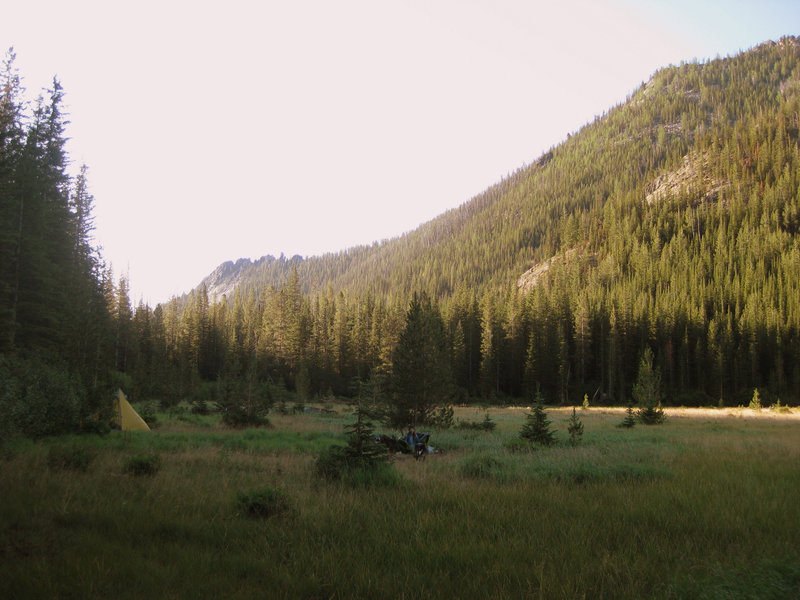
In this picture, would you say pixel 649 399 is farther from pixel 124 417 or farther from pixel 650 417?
pixel 124 417

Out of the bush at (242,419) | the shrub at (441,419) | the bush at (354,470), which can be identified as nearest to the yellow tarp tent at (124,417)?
the bush at (242,419)

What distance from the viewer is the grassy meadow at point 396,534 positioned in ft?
12.5

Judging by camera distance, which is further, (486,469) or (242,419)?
(242,419)

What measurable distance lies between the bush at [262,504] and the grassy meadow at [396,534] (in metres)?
0.09

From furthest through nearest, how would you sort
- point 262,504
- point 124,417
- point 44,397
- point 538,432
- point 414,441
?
point 124,417, point 538,432, point 414,441, point 44,397, point 262,504

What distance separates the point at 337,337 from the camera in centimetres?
7388

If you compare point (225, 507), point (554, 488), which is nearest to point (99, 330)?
point (225, 507)

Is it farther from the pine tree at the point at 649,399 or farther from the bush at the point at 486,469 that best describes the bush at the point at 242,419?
the pine tree at the point at 649,399

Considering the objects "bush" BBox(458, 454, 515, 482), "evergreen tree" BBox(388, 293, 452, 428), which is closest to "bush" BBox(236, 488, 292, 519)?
"bush" BBox(458, 454, 515, 482)

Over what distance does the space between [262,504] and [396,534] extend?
6.88ft

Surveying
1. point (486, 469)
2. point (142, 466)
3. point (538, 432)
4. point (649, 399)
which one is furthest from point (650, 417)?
point (142, 466)

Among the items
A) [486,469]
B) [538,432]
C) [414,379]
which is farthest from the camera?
[414,379]

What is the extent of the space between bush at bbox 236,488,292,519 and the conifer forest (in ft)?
23.9

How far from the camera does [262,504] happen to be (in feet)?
19.1
